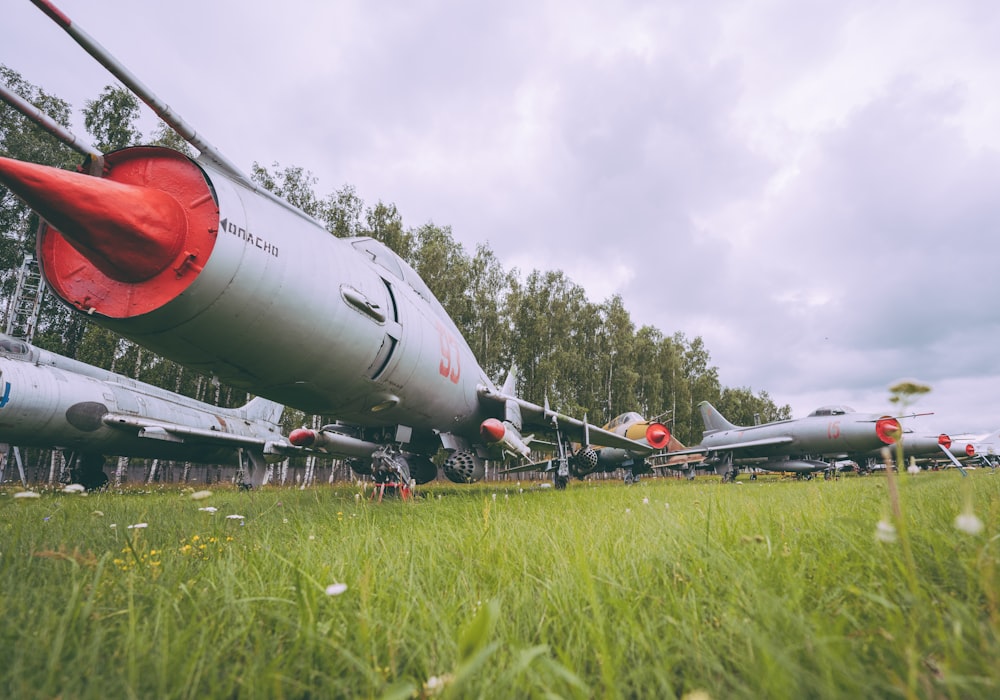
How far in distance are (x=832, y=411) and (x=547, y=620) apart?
16976 millimetres

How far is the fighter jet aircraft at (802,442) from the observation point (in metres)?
13.3

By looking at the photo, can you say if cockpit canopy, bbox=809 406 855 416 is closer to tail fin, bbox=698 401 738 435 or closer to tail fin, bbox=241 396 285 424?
tail fin, bbox=698 401 738 435

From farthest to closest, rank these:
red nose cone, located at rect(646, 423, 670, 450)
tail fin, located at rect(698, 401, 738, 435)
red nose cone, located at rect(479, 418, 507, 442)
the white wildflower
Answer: tail fin, located at rect(698, 401, 738, 435), red nose cone, located at rect(646, 423, 670, 450), red nose cone, located at rect(479, 418, 507, 442), the white wildflower

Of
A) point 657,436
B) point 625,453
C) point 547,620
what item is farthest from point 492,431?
point 625,453

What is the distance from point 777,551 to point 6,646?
2160 mm

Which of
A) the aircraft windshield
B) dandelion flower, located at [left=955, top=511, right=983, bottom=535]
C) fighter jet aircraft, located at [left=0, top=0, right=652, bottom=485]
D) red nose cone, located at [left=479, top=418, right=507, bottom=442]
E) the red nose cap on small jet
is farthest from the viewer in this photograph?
the aircraft windshield

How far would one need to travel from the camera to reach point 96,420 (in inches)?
345

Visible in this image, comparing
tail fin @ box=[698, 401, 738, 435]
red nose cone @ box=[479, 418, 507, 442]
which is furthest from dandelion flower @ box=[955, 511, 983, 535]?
tail fin @ box=[698, 401, 738, 435]

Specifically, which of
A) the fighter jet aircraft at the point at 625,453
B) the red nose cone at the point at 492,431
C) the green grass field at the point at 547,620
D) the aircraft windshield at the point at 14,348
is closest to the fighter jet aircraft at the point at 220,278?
the red nose cone at the point at 492,431

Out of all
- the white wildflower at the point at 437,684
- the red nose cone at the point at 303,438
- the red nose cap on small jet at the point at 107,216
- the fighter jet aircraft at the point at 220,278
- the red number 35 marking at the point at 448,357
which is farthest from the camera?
the red number 35 marking at the point at 448,357

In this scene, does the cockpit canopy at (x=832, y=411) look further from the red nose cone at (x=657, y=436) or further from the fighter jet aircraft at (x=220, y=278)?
the fighter jet aircraft at (x=220, y=278)

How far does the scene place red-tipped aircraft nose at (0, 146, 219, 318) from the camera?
2607 millimetres

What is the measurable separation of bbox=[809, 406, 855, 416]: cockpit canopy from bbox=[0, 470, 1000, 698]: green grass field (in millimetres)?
15223

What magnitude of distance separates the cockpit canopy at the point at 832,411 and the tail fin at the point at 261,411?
17.1 metres
